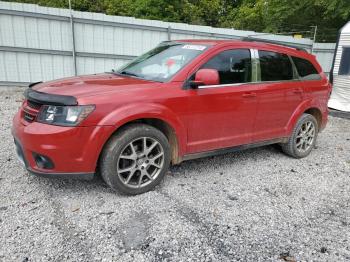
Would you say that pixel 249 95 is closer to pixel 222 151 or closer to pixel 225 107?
pixel 225 107

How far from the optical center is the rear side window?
16.8ft

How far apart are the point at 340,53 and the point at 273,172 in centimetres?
668

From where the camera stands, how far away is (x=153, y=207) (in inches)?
135

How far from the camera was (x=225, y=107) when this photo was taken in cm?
410

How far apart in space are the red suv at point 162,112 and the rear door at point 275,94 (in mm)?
15

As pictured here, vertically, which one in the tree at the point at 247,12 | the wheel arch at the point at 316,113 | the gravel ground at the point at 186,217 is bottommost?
the gravel ground at the point at 186,217

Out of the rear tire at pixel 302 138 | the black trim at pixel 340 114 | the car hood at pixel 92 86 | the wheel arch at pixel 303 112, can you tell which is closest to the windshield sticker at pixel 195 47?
the car hood at pixel 92 86

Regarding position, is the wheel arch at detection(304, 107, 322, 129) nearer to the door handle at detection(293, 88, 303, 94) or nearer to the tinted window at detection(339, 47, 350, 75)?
the door handle at detection(293, 88, 303, 94)

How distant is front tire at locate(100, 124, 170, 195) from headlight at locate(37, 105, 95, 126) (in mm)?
425

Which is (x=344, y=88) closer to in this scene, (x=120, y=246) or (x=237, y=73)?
(x=237, y=73)

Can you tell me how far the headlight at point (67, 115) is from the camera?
3143 mm

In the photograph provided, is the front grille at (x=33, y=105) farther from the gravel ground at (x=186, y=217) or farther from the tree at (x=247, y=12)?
the tree at (x=247, y=12)

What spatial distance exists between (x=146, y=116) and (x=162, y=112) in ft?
0.66

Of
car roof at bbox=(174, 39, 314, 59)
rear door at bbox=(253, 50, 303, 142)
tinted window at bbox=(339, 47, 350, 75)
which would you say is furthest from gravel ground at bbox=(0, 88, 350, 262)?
tinted window at bbox=(339, 47, 350, 75)
